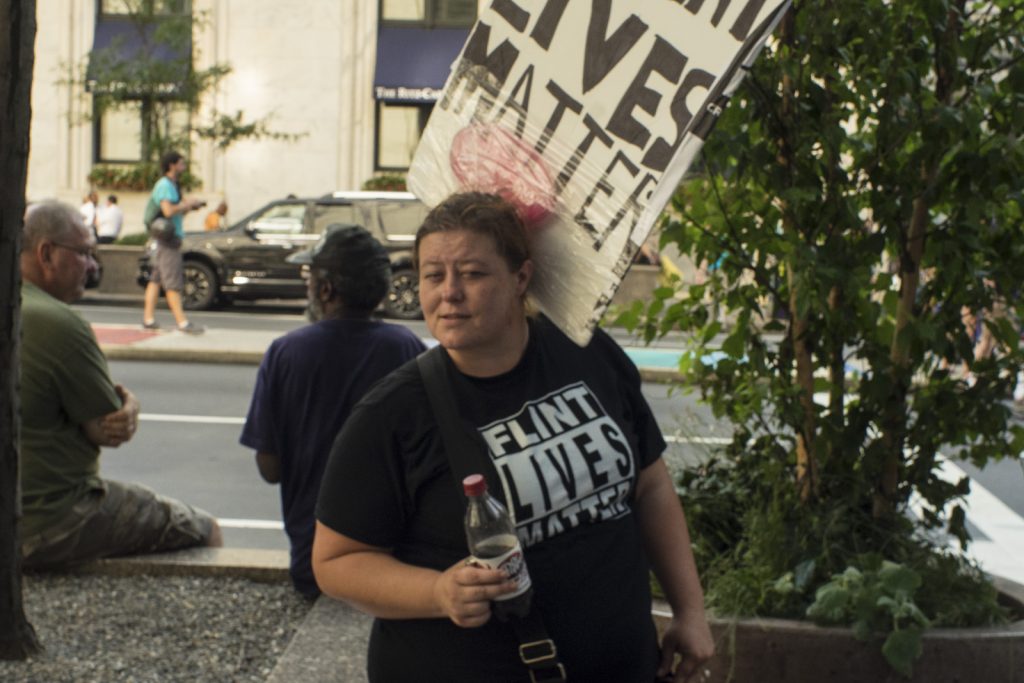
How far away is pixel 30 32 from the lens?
4.18m

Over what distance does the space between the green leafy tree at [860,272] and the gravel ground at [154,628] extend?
163 cm

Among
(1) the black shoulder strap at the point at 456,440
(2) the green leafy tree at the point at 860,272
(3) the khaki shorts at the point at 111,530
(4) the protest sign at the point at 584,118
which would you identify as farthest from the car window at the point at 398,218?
(1) the black shoulder strap at the point at 456,440

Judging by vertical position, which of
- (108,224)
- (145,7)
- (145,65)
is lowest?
(108,224)

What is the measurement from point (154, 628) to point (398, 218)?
1604cm

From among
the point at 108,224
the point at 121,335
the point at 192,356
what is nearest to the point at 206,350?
the point at 192,356

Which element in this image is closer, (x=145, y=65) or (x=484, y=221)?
(x=484, y=221)

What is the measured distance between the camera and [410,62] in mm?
30734

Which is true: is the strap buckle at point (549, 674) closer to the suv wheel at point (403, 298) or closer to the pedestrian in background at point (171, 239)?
the pedestrian in background at point (171, 239)

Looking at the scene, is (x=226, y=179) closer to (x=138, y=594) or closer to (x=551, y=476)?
(x=138, y=594)

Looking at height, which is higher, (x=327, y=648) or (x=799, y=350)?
(x=799, y=350)

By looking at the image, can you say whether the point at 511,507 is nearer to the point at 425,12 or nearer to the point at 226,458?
the point at 226,458

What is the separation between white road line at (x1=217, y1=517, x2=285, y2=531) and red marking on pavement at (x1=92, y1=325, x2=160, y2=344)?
298 inches

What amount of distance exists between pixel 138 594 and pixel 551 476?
320 centimetres

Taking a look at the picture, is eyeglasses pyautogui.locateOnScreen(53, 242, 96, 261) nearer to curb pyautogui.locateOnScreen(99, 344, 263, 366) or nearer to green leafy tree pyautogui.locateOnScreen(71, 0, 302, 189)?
curb pyautogui.locateOnScreen(99, 344, 263, 366)
